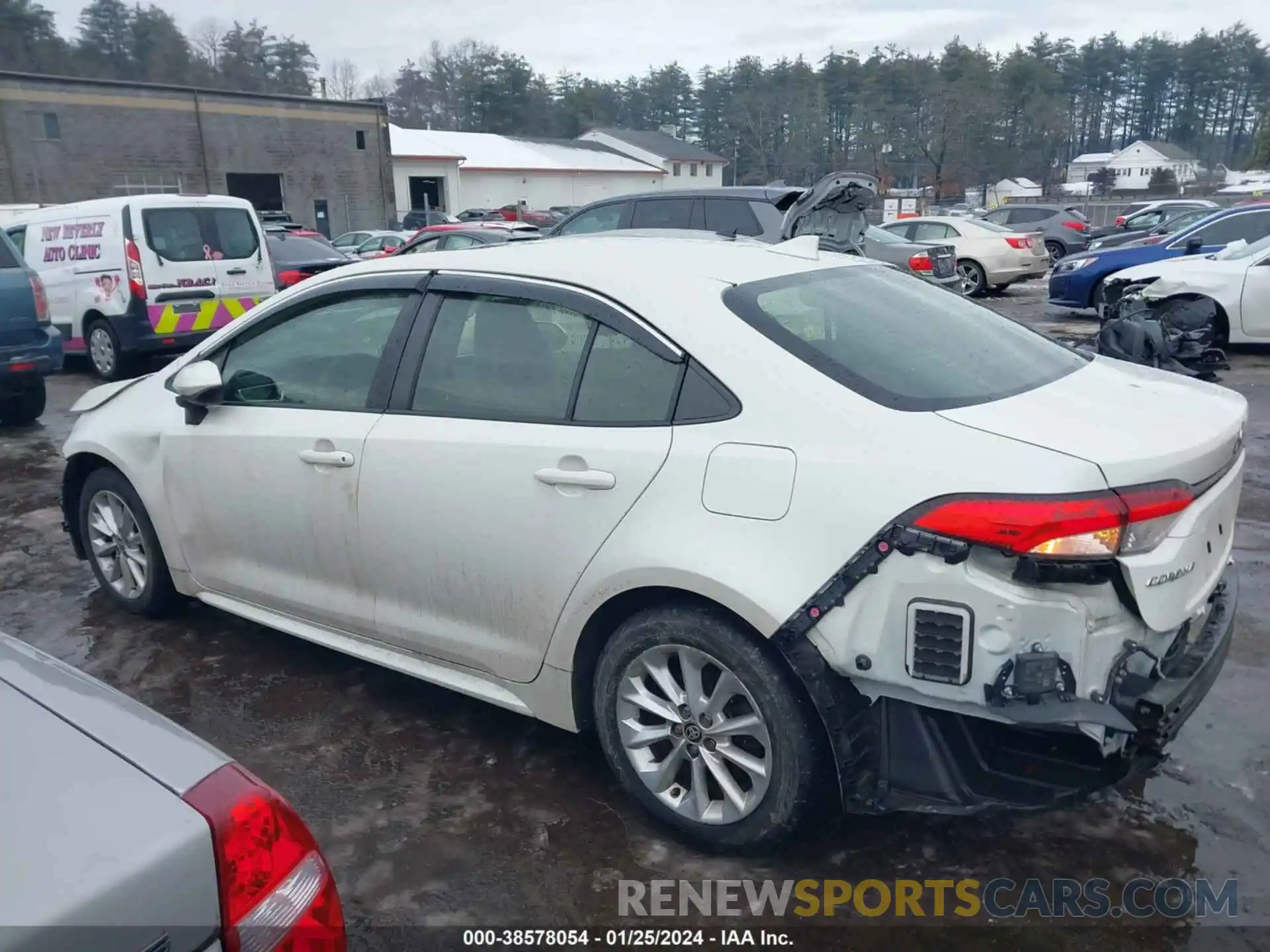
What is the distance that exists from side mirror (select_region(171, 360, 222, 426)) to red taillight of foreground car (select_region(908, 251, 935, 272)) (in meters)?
11.0

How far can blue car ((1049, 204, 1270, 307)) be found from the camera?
41.9 feet

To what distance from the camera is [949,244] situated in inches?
647

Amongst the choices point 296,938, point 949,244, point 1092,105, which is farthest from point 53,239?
point 1092,105

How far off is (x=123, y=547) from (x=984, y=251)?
15.8 m

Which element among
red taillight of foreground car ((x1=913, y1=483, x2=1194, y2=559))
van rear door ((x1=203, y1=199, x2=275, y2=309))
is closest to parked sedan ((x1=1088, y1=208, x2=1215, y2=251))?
van rear door ((x1=203, y1=199, x2=275, y2=309))

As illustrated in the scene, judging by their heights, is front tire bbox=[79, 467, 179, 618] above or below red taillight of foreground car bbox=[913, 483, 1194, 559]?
below

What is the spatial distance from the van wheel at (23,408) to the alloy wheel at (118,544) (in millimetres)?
4891

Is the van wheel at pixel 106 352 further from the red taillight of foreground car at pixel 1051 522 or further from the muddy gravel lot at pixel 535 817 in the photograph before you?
the red taillight of foreground car at pixel 1051 522

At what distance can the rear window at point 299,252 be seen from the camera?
46.7 ft

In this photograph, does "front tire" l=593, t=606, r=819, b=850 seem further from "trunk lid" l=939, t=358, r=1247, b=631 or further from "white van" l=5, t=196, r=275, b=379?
"white van" l=5, t=196, r=275, b=379

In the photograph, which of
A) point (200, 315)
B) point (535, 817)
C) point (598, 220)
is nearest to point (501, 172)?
point (598, 220)

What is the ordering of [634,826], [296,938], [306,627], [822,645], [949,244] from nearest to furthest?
[296,938]
[822,645]
[634,826]
[306,627]
[949,244]

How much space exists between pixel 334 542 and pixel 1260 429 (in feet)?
22.8

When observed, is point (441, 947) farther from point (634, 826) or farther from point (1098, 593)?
point (1098, 593)
